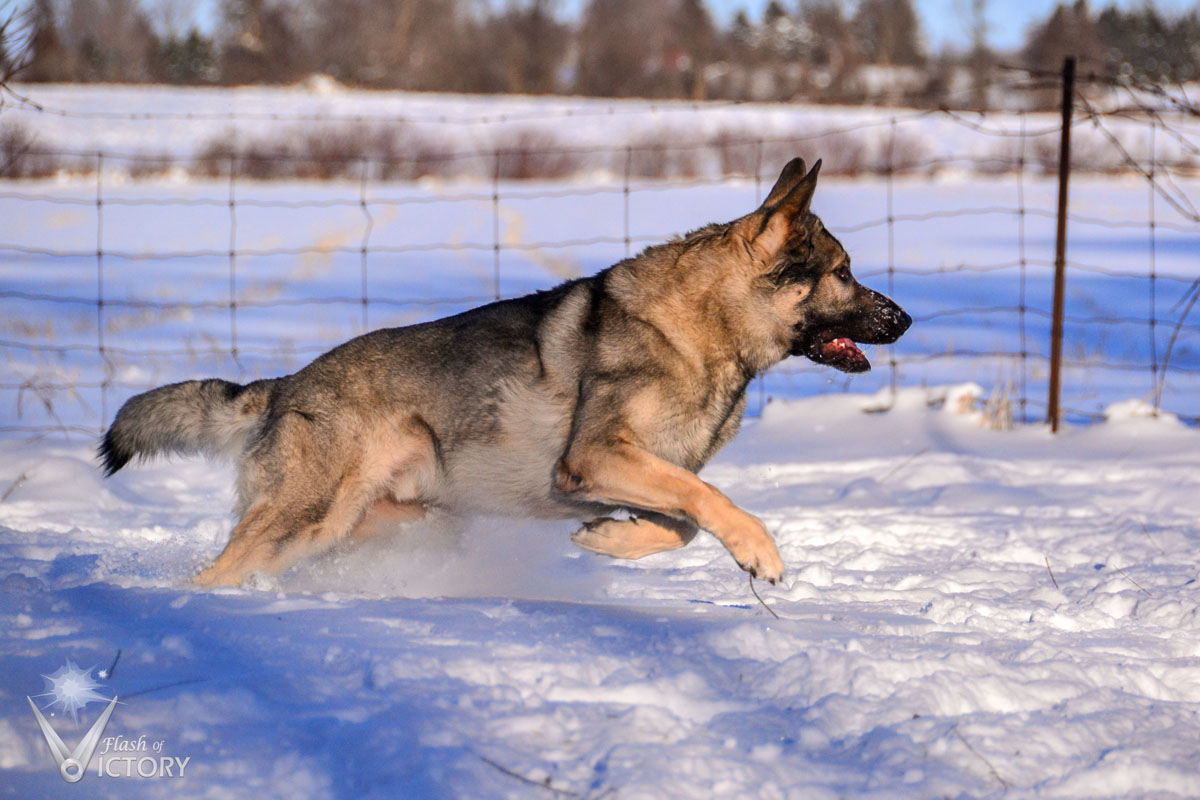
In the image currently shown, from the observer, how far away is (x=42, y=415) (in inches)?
308

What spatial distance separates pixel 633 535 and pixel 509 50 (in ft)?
159

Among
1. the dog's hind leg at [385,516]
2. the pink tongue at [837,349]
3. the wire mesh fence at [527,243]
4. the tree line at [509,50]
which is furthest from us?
the tree line at [509,50]

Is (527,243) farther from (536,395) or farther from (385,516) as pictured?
(536,395)

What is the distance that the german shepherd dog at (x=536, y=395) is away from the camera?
4109 mm

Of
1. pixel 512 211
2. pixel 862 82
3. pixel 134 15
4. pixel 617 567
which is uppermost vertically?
pixel 134 15

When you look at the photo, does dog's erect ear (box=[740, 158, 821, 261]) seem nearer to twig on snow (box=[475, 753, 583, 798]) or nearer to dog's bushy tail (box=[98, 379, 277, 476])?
dog's bushy tail (box=[98, 379, 277, 476])

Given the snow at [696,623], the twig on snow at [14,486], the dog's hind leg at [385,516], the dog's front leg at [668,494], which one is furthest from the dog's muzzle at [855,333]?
the twig on snow at [14,486]

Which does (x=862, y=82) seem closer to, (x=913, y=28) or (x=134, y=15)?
(x=913, y=28)

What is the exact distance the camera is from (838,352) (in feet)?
14.0

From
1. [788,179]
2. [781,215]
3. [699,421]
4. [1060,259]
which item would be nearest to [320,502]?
[699,421]

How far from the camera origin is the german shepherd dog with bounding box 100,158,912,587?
162 inches

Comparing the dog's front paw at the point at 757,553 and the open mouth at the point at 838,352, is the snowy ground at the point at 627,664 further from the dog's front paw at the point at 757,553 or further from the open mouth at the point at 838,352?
the open mouth at the point at 838,352

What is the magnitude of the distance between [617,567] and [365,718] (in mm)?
2419

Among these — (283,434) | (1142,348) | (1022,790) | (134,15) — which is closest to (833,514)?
(283,434)
